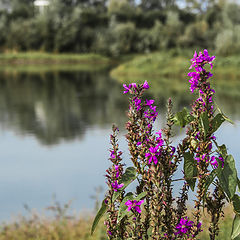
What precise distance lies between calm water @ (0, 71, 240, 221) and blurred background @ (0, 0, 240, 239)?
39mm

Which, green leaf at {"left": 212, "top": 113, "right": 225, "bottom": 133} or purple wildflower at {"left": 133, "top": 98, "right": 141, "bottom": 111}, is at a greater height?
purple wildflower at {"left": 133, "top": 98, "right": 141, "bottom": 111}

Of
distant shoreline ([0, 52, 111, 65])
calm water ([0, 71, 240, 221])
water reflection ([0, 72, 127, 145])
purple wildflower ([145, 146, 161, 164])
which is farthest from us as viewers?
distant shoreline ([0, 52, 111, 65])

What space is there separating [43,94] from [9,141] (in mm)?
15245

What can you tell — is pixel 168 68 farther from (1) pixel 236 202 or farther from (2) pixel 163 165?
(2) pixel 163 165

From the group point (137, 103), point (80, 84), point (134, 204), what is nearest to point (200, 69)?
point (137, 103)

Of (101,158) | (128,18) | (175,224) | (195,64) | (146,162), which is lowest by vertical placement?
(101,158)

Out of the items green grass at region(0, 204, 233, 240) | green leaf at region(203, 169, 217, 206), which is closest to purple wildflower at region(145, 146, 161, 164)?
green leaf at region(203, 169, 217, 206)

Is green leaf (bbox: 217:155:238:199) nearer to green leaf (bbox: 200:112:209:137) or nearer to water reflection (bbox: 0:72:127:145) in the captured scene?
green leaf (bbox: 200:112:209:137)

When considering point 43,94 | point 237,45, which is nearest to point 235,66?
point 237,45

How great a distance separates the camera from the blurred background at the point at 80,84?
12.6 meters

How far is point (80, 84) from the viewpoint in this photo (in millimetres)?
39250

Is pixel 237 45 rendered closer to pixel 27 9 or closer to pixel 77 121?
pixel 77 121

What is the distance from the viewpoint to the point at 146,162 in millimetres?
2766

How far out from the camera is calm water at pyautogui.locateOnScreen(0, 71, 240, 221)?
11.3m
